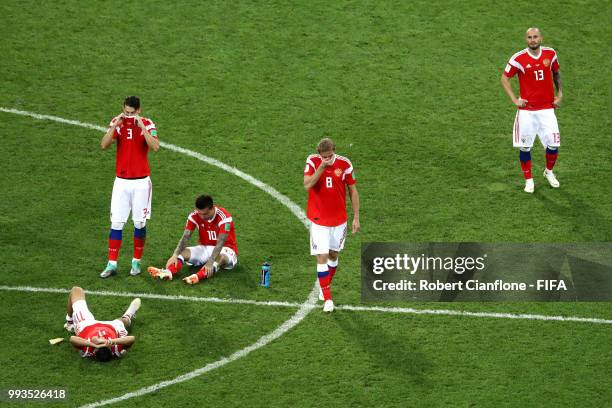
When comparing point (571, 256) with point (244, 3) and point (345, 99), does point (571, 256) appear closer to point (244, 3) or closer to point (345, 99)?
point (345, 99)

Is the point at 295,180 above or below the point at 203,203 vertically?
above

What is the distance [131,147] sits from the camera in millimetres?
16578

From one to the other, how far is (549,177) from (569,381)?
18.9 ft

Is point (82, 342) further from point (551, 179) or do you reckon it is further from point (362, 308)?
point (551, 179)

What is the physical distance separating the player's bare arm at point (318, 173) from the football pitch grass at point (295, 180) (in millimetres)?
1713

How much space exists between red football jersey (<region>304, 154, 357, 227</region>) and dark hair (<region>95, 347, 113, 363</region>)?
312 cm

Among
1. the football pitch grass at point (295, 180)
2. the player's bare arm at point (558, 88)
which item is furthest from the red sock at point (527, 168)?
the player's bare arm at point (558, 88)

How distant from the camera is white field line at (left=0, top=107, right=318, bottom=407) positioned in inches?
561

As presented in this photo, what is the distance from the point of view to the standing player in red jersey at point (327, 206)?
15664 millimetres

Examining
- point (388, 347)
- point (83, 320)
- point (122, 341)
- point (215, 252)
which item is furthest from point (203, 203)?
point (388, 347)

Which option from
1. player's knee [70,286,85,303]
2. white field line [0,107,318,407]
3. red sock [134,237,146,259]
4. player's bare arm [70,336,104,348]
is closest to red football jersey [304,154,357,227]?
white field line [0,107,318,407]

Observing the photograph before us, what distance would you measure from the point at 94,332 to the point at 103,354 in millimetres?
299

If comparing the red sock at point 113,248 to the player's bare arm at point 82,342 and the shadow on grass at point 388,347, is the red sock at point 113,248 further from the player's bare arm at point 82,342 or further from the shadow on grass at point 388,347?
the shadow on grass at point 388,347

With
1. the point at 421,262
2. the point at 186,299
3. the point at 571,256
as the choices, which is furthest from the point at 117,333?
the point at 571,256
